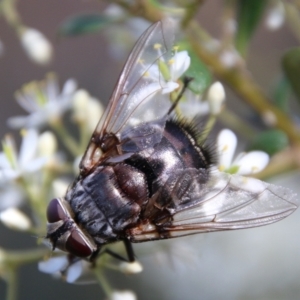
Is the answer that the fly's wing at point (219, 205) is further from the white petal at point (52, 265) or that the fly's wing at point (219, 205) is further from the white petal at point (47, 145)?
the white petal at point (47, 145)

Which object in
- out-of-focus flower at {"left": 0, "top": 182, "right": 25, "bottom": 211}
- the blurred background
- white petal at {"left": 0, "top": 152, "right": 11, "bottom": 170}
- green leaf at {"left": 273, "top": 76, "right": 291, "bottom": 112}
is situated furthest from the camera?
the blurred background

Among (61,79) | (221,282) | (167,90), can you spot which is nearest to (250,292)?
Result: (221,282)

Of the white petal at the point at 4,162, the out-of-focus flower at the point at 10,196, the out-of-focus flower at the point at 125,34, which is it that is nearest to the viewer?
the white petal at the point at 4,162

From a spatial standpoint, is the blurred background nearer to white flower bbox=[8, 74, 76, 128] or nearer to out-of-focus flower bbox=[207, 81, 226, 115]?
white flower bbox=[8, 74, 76, 128]

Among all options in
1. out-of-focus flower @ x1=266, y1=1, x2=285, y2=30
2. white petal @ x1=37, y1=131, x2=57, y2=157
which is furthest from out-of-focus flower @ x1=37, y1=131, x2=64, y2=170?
out-of-focus flower @ x1=266, y1=1, x2=285, y2=30

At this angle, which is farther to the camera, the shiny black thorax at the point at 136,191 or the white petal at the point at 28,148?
the white petal at the point at 28,148

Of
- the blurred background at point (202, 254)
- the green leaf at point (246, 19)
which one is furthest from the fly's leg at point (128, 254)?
the green leaf at point (246, 19)

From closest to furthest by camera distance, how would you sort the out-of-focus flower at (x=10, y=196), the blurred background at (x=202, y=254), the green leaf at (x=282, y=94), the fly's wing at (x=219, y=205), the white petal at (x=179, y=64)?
the fly's wing at (x=219, y=205), the white petal at (x=179, y=64), the out-of-focus flower at (x=10, y=196), the green leaf at (x=282, y=94), the blurred background at (x=202, y=254)

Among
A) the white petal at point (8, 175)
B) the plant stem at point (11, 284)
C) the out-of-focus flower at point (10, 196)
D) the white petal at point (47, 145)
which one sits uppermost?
the white petal at point (47, 145)
